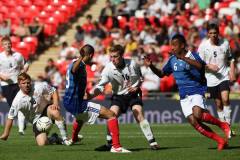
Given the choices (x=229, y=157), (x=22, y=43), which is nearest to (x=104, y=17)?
(x=22, y=43)

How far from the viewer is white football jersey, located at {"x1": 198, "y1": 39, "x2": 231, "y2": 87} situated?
17422 millimetres

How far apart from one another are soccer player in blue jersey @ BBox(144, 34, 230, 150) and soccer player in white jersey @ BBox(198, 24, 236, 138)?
2659 mm

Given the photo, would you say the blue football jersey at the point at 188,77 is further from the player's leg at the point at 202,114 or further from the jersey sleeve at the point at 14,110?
the jersey sleeve at the point at 14,110

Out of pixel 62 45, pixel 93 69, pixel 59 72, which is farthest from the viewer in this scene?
pixel 62 45

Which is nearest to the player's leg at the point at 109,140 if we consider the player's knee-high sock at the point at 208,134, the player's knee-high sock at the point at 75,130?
the player's knee-high sock at the point at 75,130

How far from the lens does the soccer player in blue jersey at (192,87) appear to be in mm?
14250

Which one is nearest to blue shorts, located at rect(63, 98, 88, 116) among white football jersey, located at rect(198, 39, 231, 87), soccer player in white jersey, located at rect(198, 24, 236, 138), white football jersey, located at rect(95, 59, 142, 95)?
white football jersey, located at rect(95, 59, 142, 95)

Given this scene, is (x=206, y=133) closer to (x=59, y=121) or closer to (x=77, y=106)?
(x=77, y=106)

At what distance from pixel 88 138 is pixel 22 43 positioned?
1256 cm

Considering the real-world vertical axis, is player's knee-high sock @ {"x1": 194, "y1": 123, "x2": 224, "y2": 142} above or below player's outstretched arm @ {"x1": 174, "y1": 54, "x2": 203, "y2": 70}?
below

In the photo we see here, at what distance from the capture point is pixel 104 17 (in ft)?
99.1

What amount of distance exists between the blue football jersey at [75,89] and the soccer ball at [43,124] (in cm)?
130

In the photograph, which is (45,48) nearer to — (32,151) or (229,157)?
(32,151)

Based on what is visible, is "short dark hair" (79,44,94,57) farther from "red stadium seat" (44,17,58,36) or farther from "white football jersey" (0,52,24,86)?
"red stadium seat" (44,17,58,36)
